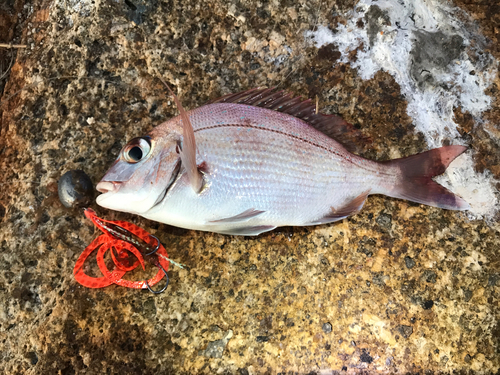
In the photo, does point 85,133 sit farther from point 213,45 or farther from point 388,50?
point 388,50

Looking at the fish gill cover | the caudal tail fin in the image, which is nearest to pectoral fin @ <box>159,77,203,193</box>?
the caudal tail fin

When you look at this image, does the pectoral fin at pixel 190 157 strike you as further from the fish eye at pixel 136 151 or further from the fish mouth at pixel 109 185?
the fish mouth at pixel 109 185

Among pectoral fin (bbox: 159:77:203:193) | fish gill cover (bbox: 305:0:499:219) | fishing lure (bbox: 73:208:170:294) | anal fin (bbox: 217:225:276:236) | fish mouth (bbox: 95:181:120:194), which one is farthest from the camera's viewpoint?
fish gill cover (bbox: 305:0:499:219)

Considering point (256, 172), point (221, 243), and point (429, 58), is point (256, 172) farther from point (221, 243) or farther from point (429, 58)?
point (429, 58)

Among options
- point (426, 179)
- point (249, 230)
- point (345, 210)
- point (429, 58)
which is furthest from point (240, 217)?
point (429, 58)

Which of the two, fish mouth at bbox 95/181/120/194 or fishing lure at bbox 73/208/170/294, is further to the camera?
fishing lure at bbox 73/208/170/294

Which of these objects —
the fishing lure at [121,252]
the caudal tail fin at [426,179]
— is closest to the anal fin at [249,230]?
the fishing lure at [121,252]

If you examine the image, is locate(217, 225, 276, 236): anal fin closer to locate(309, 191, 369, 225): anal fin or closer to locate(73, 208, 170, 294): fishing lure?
locate(309, 191, 369, 225): anal fin
